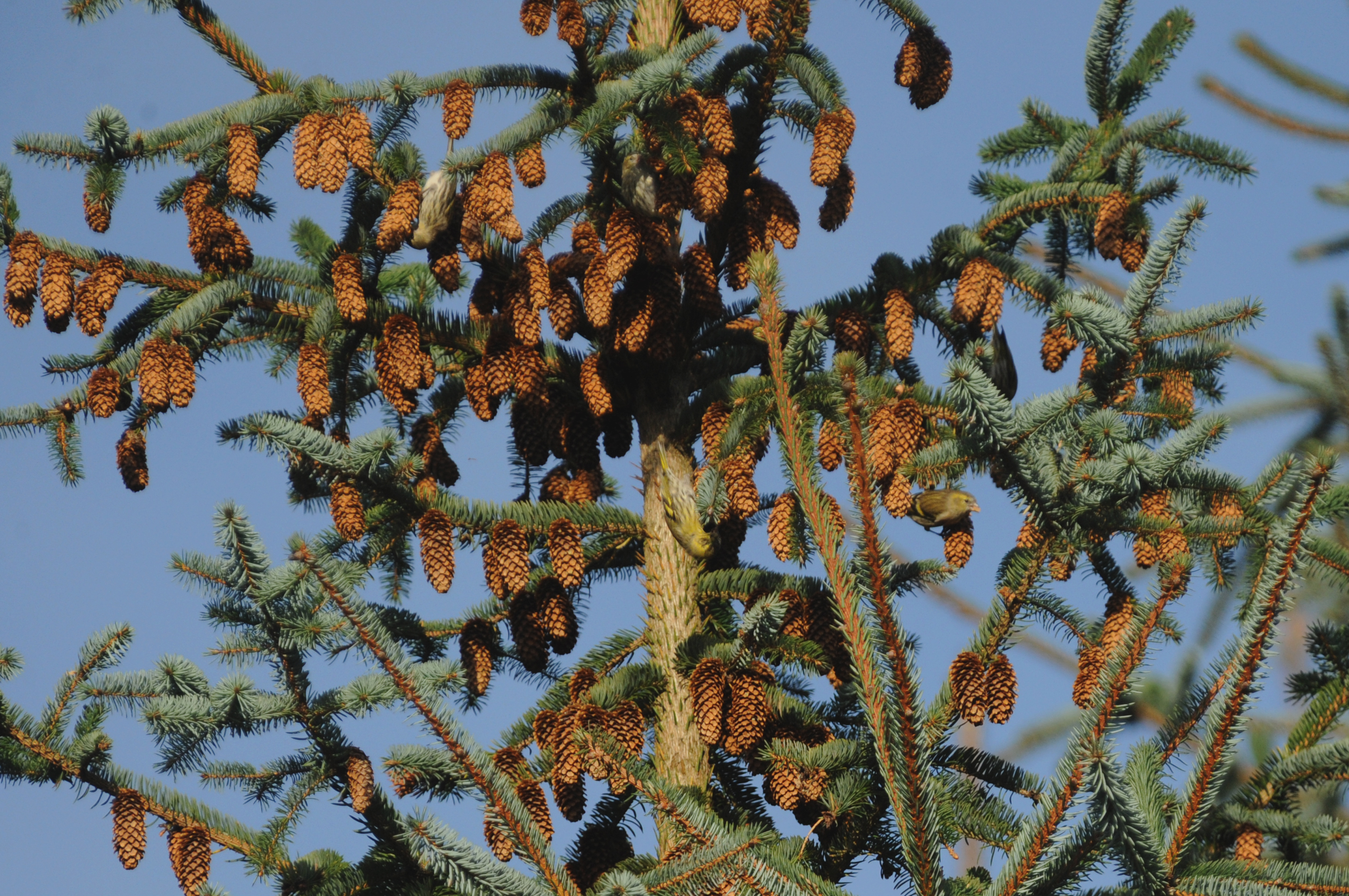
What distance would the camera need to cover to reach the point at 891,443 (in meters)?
3.78

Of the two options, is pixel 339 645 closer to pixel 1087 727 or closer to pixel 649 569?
pixel 649 569

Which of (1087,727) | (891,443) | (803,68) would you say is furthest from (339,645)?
(1087,727)

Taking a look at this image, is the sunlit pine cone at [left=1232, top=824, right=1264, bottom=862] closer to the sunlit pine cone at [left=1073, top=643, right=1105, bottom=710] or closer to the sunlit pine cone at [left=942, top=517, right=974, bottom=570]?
the sunlit pine cone at [left=1073, top=643, right=1105, bottom=710]

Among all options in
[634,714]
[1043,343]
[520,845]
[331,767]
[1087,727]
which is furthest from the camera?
[1043,343]

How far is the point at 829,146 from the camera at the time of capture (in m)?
4.25

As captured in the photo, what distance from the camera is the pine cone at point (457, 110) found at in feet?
13.8

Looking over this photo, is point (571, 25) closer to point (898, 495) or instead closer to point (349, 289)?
point (349, 289)

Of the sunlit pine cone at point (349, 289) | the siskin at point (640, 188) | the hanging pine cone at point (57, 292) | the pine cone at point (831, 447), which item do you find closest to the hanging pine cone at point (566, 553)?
the pine cone at point (831, 447)

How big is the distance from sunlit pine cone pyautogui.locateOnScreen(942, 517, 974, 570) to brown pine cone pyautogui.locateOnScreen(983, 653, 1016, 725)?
0.74 metres

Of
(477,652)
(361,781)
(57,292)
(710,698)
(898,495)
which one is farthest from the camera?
(477,652)

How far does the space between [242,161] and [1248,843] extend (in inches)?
142

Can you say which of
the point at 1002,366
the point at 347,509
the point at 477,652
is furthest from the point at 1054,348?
the point at 347,509

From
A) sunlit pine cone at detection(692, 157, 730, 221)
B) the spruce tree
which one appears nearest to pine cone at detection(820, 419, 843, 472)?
the spruce tree

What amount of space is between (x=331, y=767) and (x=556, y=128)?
2.05 m
